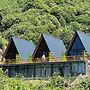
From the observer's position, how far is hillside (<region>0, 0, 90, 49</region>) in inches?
2808

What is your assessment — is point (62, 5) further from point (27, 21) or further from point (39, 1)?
point (27, 21)

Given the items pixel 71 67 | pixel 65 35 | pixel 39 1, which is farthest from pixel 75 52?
pixel 39 1

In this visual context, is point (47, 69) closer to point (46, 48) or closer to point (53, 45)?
point (46, 48)

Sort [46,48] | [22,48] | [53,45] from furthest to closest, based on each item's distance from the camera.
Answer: [22,48] → [53,45] → [46,48]

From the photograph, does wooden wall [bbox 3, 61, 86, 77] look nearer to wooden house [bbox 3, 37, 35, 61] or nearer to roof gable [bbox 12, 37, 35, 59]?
wooden house [bbox 3, 37, 35, 61]

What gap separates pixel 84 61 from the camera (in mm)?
39219

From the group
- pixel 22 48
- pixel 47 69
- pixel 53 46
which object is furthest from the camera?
pixel 22 48

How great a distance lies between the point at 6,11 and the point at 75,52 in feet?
147

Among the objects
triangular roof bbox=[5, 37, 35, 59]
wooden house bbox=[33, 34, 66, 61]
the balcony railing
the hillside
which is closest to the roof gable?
triangular roof bbox=[5, 37, 35, 59]

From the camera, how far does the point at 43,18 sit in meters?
76.6

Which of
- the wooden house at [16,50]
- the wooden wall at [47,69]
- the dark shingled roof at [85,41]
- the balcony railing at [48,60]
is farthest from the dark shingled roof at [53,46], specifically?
the dark shingled roof at [85,41]

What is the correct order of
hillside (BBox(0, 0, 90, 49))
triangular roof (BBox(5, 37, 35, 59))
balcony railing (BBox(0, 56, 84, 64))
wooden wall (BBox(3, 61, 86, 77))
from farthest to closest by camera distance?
hillside (BBox(0, 0, 90, 49)) → triangular roof (BBox(5, 37, 35, 59)) → balcony railing (BBox(0, 56, 84, 64)) → wooden wall (BBox(3, 61, 86, 77))

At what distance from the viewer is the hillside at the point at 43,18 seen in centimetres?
7131

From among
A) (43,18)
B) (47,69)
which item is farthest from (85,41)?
(43,18)
